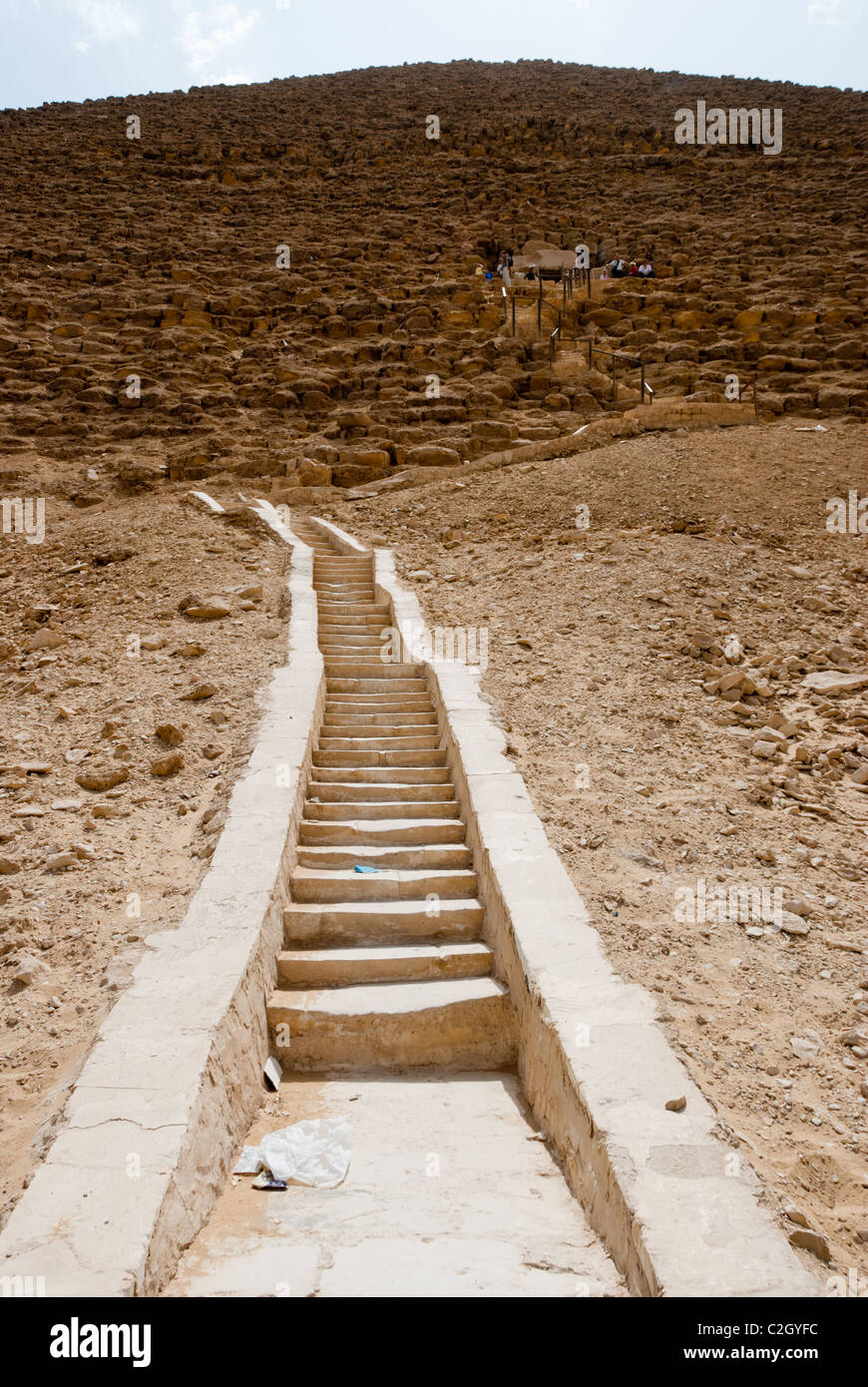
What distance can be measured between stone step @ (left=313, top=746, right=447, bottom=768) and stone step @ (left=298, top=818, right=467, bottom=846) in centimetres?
94

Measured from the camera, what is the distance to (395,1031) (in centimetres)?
383

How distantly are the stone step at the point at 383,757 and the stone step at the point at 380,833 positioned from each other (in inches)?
37.1

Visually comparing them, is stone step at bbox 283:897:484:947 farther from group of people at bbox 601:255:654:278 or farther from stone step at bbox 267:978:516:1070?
group of people at bbox 601:255:654:278

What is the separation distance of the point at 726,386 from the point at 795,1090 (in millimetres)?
14579

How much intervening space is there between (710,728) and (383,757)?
95.7 inches

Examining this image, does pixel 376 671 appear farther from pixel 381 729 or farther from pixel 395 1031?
pixel 395 1031

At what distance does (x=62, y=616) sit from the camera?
8.48m

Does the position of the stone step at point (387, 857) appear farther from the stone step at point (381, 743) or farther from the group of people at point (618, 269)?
the group of people at point (618, 269)

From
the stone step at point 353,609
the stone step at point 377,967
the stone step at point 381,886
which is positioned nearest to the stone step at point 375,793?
the stone step at point 381,886

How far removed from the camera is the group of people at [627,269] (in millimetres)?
21002

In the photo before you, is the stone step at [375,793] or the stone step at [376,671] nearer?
the stone step at [375,793]

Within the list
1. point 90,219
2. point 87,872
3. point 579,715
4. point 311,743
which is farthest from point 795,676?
point 90,219

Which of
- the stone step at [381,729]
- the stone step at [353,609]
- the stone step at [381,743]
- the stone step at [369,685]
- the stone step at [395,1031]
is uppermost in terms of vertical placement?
the stone step at [353,609]
